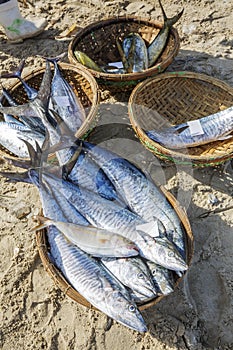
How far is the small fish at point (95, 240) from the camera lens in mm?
2482

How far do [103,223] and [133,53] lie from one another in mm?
2182

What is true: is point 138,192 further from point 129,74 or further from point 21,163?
point 129,74

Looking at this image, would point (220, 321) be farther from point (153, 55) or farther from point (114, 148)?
point (153, 55)

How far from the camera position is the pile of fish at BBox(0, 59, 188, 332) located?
236 cm

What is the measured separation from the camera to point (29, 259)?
3.09m

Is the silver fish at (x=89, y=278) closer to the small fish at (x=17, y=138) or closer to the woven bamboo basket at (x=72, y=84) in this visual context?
the small fish at (x=17, y=138)

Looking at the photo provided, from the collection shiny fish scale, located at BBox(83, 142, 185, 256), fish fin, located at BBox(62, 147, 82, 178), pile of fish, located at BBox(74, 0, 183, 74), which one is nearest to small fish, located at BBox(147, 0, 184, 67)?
pile of fish, located at BBox(74, 0, 183, 74)

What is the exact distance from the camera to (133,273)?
239 cm

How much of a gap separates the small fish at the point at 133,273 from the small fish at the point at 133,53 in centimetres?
223

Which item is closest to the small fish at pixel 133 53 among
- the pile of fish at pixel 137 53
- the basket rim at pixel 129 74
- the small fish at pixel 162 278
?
the pile of fish at pixel 137 53

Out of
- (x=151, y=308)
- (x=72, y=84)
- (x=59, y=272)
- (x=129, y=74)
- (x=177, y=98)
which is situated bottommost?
(x=151, y=308)

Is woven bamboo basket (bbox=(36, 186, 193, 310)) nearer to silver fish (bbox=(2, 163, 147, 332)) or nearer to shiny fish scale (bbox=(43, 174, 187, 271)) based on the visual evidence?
silver fish (bbox=(2, 163, 147, 332))

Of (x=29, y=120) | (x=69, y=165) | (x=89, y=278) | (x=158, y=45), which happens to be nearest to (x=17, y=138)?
(x=29, y=120)

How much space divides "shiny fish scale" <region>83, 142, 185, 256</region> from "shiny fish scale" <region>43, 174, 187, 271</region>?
0.36ft
